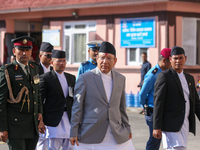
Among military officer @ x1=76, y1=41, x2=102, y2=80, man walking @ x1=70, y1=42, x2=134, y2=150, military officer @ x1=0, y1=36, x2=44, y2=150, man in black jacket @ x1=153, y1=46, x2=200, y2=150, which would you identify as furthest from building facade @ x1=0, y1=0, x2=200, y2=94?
man walking @ x1=70, y1=42, x2=134, y2=150

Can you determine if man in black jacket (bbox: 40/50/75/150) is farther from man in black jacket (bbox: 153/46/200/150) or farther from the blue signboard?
the blue signboard

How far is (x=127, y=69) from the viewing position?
15.8m

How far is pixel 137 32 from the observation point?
51.0ft

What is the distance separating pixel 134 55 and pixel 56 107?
411 inches

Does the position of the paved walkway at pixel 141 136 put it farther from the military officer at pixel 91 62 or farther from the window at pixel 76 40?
the window at pixel 76 40

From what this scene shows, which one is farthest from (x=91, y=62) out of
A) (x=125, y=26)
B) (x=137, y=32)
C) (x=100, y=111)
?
(x=125, y=26)

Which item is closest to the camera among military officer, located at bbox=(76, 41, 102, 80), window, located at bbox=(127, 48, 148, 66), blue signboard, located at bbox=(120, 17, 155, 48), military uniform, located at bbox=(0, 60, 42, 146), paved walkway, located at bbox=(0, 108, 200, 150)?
military uniform, located at bbox=(0, 60, 42, 146)

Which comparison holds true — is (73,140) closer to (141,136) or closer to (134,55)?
(141,136)

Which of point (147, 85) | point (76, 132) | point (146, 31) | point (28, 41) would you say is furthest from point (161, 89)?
point (146, 31)

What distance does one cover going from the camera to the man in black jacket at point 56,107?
577 cm

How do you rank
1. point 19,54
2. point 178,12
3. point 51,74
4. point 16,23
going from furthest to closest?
point 16,23 → point 178,12 → point 51,74 → point 19,54

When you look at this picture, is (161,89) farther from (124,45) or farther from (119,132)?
(124,45)

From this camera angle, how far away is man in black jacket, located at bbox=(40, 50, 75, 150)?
18.9 ft

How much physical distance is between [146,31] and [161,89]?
10434 millimetres
